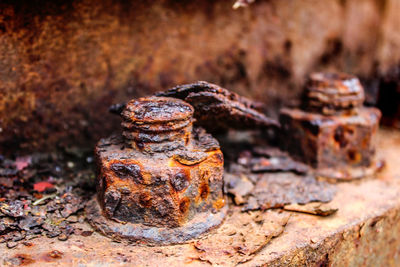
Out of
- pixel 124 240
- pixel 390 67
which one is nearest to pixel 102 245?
pixel 124 240

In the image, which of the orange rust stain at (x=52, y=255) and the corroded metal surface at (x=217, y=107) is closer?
the orange rust stain at (x=52, y=255)

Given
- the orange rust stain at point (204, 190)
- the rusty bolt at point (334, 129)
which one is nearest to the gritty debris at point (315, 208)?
the rusty bolt at point (334, 129)

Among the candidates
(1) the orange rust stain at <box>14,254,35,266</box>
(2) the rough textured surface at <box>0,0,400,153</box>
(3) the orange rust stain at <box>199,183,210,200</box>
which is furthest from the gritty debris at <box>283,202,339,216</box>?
(1) the orange rust stain at <box>14,254,35,266</box>

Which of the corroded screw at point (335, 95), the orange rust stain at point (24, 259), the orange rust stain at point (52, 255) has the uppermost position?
the corroded screw at point (335, 95)

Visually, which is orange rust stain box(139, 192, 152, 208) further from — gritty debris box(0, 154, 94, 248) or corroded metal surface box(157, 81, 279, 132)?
corroded metal surface box(157, 81, 279, 132)

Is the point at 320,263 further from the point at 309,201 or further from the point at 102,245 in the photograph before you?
the point at 102,245

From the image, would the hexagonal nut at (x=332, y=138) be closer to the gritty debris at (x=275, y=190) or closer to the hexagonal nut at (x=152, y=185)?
the gritty debris at (x=275, y=190)
